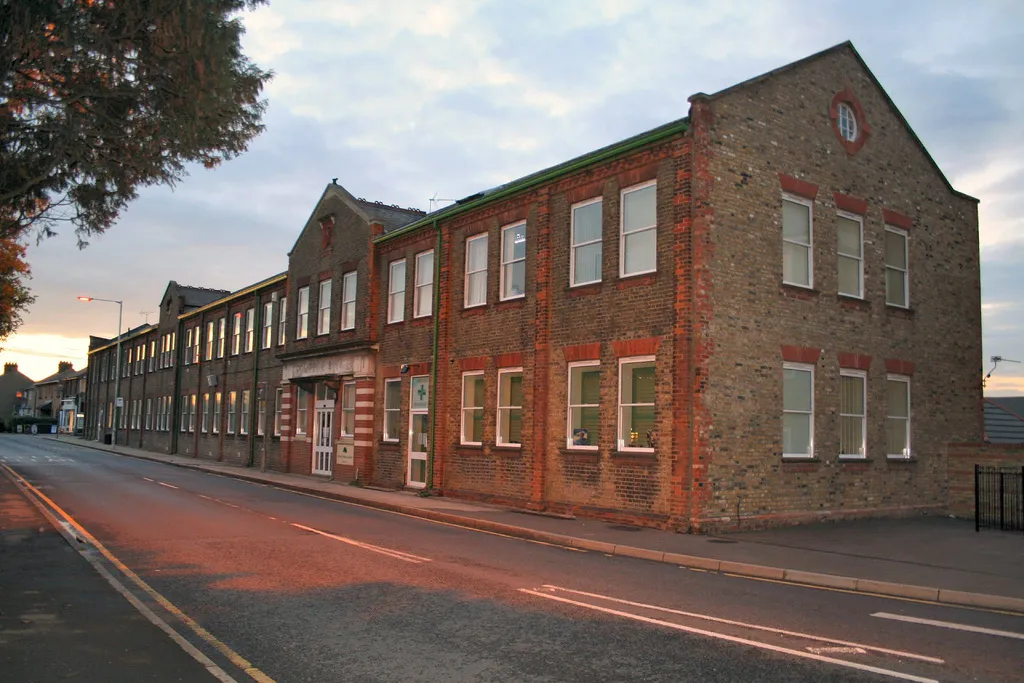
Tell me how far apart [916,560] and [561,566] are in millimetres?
5521

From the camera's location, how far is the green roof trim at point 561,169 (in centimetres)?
1698

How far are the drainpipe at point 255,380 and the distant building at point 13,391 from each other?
374ft

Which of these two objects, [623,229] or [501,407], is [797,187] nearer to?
[623,229]

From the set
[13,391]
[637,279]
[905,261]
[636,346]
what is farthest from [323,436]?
[13,391]

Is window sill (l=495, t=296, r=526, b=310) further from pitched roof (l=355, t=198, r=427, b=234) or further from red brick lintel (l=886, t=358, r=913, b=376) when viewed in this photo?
red brick lintel (l=886, t=358, r=913, b=376)

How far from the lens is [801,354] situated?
17.8 m

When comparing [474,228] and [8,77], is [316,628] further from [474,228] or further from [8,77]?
[474,228]

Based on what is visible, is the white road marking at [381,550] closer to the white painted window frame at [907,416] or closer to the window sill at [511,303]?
the window sill at [511,303]

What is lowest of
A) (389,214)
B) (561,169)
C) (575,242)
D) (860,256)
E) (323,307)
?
(323,307)

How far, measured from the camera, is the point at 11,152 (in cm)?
1181

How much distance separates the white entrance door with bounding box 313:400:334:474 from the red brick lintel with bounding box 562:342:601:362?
13.5m

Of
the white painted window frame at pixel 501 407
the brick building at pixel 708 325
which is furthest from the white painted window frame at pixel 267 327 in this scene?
the white painted window frame at pixel 501 407

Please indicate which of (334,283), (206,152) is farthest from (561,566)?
(334,283)

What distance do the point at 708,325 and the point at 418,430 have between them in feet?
36.8
